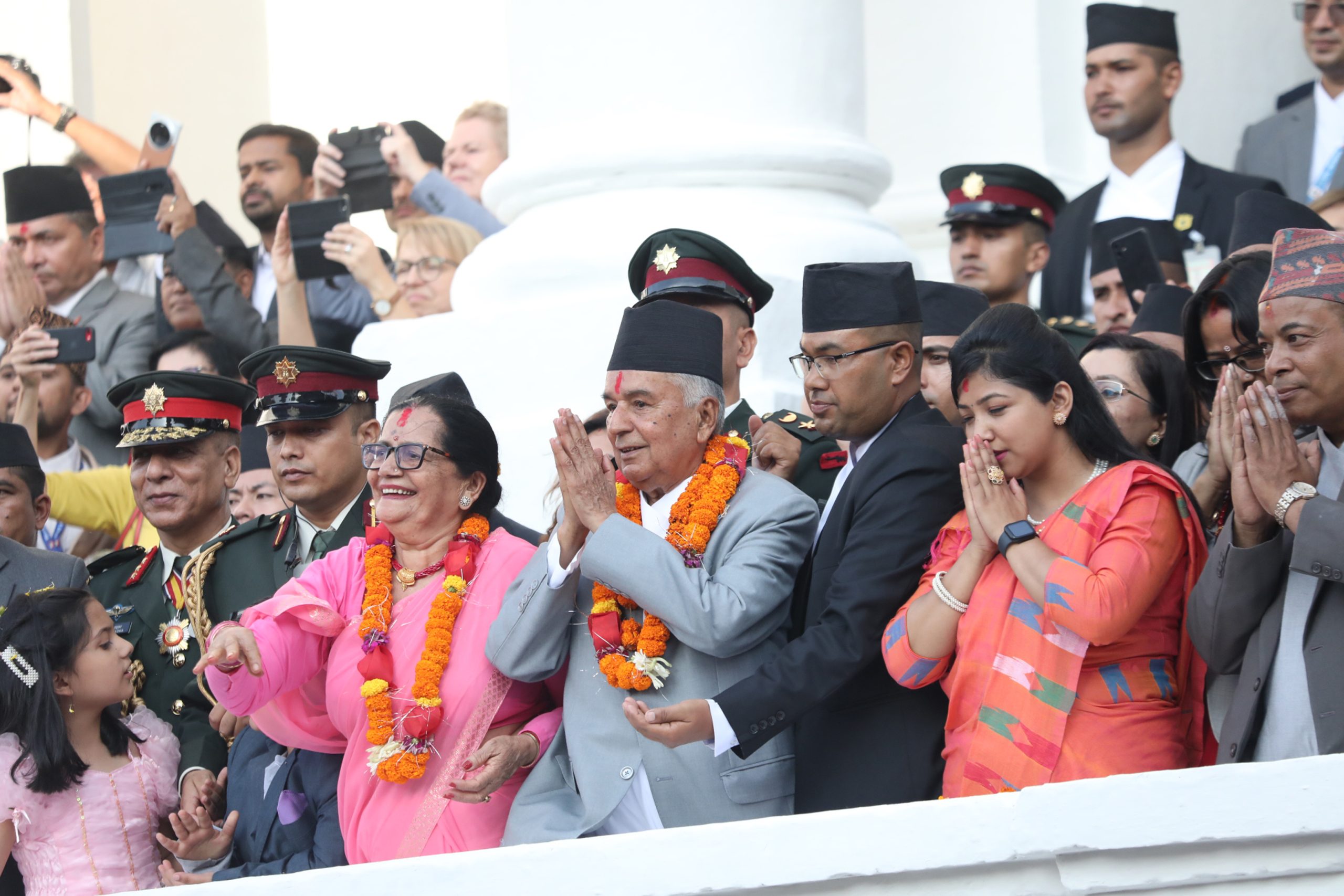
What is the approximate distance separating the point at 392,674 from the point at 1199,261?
336 centimetres

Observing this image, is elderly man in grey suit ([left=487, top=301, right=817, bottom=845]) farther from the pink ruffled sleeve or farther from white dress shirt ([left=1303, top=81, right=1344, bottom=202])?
white dress shirt ([left=1303, top=81, right=1344, bottom=202])

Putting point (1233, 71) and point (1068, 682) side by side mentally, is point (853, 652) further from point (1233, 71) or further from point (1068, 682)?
point (1233, 71)

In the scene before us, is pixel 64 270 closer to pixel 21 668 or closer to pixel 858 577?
pixel 21 668

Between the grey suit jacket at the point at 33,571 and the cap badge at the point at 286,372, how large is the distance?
2.92 ft

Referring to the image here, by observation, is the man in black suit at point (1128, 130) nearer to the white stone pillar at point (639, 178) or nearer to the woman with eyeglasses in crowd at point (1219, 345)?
the white stone pillar at point (639, 178)

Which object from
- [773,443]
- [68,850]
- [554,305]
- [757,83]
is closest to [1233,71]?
[757,83]

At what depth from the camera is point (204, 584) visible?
4715 millimetres

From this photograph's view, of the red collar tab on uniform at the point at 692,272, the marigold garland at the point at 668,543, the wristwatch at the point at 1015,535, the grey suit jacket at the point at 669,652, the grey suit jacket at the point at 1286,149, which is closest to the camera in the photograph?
the wristwatch at the point at 1015,535

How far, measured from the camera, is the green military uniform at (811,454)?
416 centimetres

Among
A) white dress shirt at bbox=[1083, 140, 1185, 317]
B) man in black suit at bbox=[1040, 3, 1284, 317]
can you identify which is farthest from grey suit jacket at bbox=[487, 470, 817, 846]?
white dress shirt at bbox=[1083, 140, 1185, 317]

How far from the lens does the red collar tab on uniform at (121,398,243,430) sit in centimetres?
511

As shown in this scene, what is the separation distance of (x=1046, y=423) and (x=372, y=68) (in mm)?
8248

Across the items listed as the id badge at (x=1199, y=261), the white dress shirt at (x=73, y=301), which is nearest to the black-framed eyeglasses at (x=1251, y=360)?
the id badge at (x=1199, y=261)

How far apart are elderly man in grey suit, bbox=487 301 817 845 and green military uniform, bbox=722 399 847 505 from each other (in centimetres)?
43
